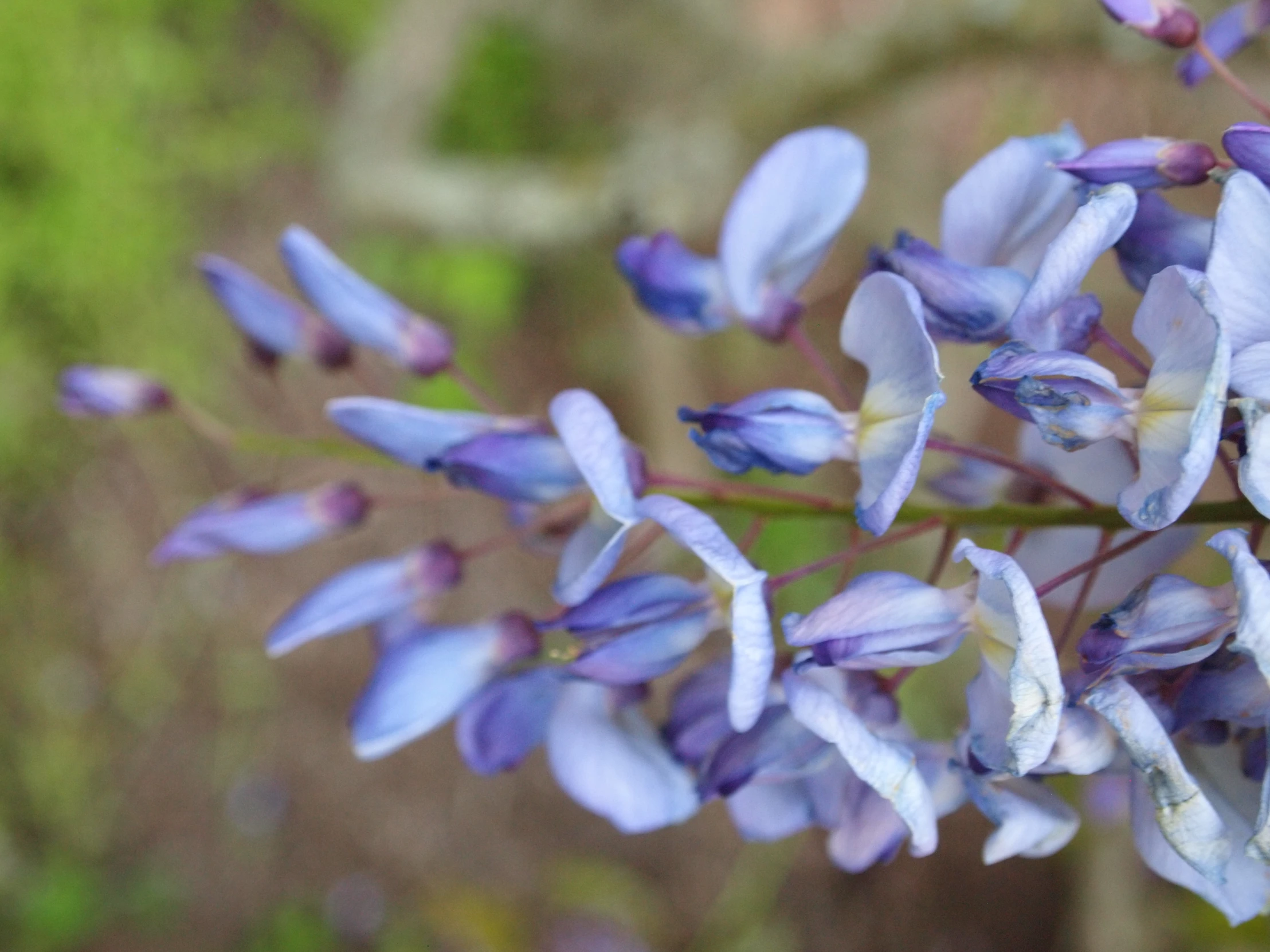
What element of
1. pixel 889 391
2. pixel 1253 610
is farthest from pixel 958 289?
pixel 1253 610

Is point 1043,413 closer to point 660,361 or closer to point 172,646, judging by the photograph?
point 660,361

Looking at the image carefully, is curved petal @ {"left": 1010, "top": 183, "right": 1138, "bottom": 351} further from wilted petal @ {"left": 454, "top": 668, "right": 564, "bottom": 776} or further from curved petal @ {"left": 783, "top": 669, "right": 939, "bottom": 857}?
wilted petal @ {"left": 454, "top": 668, "right": 564, "bottom": 776}

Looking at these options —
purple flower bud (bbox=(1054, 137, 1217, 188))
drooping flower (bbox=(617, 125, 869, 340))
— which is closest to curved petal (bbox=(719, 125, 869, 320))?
drooping flower (bbox=(617, 125, 869, 340))

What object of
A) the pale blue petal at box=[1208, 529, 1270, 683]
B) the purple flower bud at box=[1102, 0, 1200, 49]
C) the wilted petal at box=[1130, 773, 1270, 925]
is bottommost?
the wilted petal at box=[1130, 773, 1270, 925]

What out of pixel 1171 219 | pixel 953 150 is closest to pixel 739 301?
pixel 1171 219

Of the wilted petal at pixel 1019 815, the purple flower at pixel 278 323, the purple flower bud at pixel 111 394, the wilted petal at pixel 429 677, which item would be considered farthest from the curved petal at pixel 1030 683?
the purple flower bud at pixel 111 394

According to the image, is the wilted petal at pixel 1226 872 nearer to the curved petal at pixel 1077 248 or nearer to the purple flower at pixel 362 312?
the curved petal at pixel 1077 248
